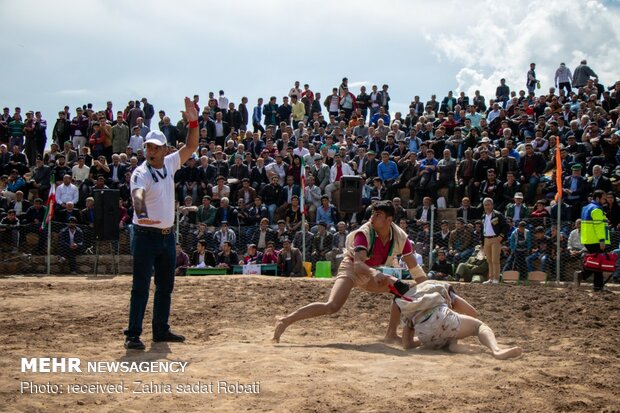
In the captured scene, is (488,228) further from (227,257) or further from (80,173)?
(80,173)

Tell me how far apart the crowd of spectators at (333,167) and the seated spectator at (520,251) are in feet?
0.11

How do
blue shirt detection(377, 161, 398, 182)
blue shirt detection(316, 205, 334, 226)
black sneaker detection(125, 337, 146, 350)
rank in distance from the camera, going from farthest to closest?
1. blue shirt detection(377, 161, 398, 182)
2. blue shirt detection(316, 205, 334, 226)
3. black sneaker detection(125, 337, 146, 350)

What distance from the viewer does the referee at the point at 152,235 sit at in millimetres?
7930

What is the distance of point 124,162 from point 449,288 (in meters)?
15.5

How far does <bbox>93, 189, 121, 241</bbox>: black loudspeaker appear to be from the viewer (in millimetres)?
18906

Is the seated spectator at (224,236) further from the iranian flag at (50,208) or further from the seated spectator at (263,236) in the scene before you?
the iranian flag at (50,208)

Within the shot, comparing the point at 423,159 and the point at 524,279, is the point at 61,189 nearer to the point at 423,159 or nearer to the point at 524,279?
the point at 423,159

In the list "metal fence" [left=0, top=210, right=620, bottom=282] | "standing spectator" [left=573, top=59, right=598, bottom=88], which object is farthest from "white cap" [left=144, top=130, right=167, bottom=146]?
"standing spectator" [left=573, top=59, right=598, bottom=88]

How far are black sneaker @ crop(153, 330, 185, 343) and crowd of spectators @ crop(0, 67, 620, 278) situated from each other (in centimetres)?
908

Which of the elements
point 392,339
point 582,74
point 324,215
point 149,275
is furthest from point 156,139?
point 582,74

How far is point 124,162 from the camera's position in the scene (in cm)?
Result: 2188

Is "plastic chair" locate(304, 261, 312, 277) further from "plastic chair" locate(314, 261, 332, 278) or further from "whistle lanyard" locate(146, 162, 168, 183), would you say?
"whistle lanyard" locate(146, 162, 168, 183)

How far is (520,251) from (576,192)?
245cm

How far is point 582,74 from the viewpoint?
1045 inches
